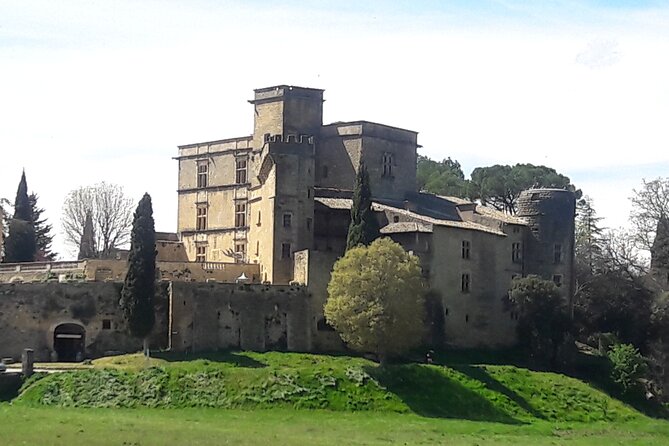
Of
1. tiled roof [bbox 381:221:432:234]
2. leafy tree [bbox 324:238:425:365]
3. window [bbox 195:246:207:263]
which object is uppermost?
tiled roof [bbox 381:221:432:234]

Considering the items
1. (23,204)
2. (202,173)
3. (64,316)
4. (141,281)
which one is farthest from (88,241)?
(141,281)

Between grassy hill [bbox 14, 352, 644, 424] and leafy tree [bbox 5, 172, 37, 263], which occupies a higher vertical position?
leafy tree [bbox 5, 172, 37, 263]

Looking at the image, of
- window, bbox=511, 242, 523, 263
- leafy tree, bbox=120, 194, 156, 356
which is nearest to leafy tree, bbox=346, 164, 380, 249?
leafy tree, bbox=120, 194, 156, 356

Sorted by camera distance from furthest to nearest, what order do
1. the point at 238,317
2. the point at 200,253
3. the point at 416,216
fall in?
the point at 200,253 < the point at 416,216 < the point at 238,317

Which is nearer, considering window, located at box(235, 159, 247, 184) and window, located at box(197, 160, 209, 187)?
window, located at box(235, 159, 247, 184)

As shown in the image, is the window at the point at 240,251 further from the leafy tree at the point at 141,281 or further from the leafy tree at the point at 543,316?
the leafy tree at the point at 543,316

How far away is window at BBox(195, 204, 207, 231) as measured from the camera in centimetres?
8131

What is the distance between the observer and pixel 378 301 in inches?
2324

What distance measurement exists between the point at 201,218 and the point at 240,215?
3900mm

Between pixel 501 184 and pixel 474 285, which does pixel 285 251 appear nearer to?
pixel 474 285

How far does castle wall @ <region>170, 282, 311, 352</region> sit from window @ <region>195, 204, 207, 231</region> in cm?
1778

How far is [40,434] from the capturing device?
134ft

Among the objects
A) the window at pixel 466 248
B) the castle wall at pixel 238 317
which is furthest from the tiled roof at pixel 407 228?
the castle wall at pixel 238 317

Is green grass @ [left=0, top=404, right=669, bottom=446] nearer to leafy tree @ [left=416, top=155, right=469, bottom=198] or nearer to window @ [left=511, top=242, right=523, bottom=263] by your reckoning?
window @ [left=511, top=242, right=523, bottom=263]
